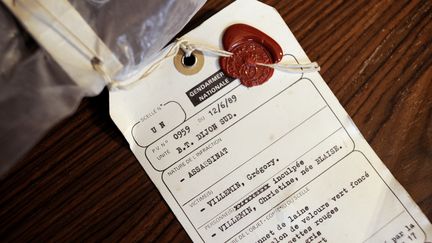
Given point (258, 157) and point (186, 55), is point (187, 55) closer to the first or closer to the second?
point (186, 55)

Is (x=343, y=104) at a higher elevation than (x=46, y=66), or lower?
lower

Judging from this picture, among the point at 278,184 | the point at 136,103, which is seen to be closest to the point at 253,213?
the point at 278,184

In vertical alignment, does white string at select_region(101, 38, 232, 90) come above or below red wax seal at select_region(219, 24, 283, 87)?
above

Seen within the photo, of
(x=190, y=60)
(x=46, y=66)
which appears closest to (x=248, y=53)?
(x=190, y=60)

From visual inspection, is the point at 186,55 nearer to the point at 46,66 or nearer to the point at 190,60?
the point at 190,60

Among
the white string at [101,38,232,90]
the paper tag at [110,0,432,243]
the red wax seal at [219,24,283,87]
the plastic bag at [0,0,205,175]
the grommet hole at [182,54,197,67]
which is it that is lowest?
the paper tag at [110,0,432,243]
